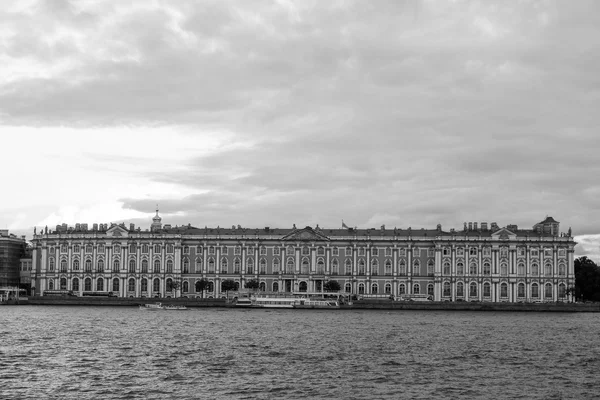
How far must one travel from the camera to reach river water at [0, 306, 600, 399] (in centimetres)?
3481

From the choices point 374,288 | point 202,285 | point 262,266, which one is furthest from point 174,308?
point 374,288

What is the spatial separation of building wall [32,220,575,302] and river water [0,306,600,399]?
44.4 m

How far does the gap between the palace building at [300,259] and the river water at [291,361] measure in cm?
4449

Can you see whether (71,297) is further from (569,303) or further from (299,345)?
(299,345)

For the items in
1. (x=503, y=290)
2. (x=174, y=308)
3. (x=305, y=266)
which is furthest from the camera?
(x=305, y=266)

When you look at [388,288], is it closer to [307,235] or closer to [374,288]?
[374,288]

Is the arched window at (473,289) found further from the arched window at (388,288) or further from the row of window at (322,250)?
the arched window at (388,288)

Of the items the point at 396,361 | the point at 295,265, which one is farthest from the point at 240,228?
the point at 396,361

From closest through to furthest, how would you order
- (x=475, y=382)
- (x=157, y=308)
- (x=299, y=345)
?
(x=475, y=382)
(x=299, y=345)
(x=157, y=308)

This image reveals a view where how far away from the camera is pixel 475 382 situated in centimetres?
3772

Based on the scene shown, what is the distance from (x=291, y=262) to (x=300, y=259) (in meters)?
1.16

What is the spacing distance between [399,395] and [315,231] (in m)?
83.5

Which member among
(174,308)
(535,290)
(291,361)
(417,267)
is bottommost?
(291,361)

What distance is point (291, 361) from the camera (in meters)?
43.6
